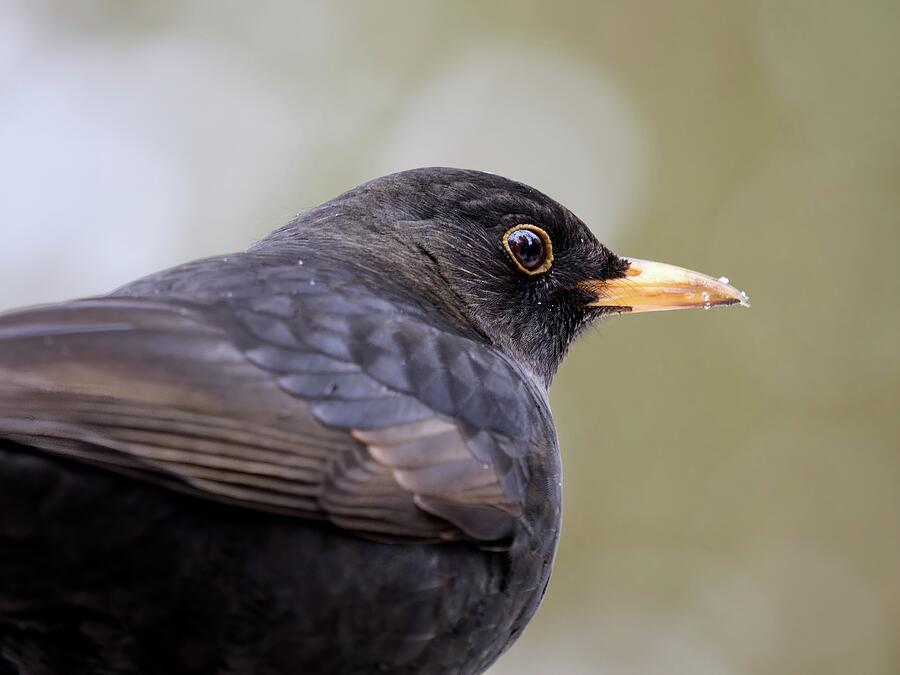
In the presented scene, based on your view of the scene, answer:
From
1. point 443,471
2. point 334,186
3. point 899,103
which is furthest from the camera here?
point 334,186

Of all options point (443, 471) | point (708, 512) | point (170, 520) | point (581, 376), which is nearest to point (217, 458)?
point (170, 520)

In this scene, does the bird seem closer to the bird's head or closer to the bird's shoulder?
the bird's shoulder

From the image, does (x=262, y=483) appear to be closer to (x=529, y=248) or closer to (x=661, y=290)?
(x=529, y=248)

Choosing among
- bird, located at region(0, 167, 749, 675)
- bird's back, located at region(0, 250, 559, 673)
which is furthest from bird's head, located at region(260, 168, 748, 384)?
bird's back, located at region(0, 250, 559, 673)

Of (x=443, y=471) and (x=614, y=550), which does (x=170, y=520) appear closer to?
(x=443, y=471)

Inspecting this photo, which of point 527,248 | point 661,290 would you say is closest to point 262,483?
point 527,248
